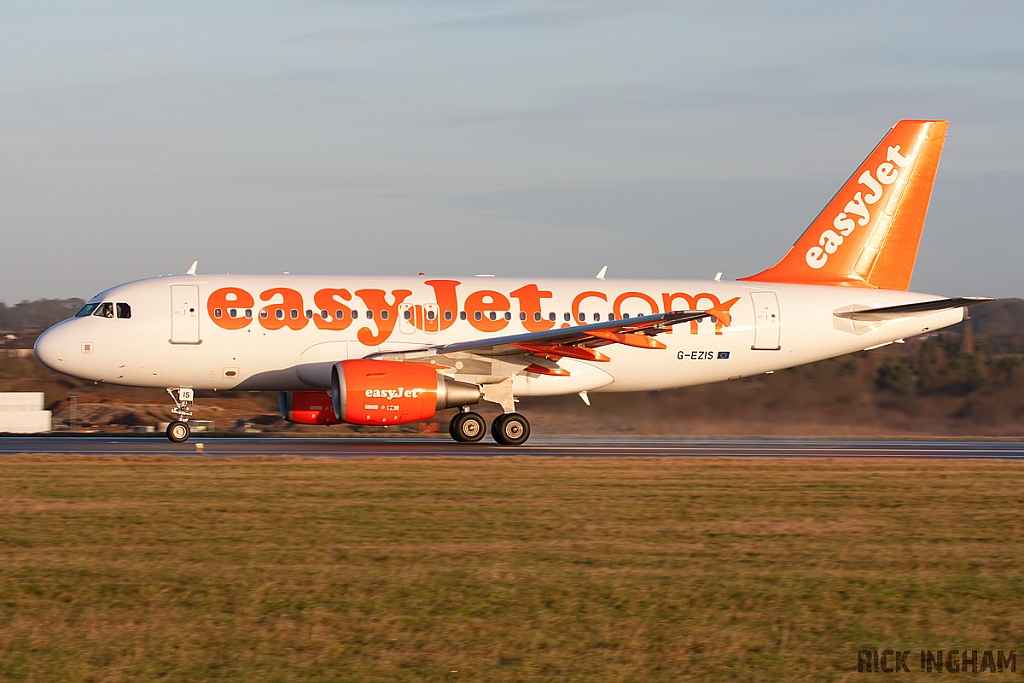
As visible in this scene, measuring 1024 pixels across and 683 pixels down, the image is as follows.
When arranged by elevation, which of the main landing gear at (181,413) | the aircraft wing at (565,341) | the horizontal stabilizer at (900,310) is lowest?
the main landing gear at (181,413)

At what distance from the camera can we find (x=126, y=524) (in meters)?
11.6

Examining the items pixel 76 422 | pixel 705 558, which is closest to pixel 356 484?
pixel 705 558

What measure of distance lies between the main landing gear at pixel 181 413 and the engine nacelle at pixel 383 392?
3740 millimetres

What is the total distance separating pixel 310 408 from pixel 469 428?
11.5ft

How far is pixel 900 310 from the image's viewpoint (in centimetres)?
2667

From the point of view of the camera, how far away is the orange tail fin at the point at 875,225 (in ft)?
92.2

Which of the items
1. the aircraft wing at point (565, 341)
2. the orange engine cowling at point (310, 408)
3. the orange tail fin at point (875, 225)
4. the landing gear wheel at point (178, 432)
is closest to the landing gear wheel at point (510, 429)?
the aircraft wing at point (565, 341)

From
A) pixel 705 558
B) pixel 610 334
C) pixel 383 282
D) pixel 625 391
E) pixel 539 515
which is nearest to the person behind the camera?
pixel 705 558

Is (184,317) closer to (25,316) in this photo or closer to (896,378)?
(896,378)

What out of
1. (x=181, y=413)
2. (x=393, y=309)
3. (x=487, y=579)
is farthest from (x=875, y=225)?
(x=487, y=579)

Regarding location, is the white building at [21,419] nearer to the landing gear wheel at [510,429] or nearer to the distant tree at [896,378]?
the landing gear wheel at [510,429]

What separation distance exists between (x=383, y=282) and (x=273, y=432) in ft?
26.6

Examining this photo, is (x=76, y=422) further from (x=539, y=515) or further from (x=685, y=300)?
(x=539, y=515)

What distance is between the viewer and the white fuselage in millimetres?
24000
